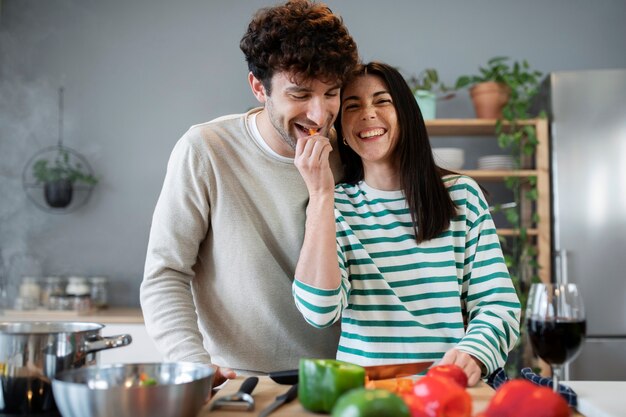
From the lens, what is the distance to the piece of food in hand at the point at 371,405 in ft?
2.18

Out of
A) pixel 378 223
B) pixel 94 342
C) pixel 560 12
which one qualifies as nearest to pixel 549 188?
pixel 560 12

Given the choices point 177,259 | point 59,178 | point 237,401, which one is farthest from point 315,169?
point 59,178

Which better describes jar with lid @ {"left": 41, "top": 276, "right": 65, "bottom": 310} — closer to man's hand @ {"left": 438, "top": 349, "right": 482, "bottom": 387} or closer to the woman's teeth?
the woman's teeth

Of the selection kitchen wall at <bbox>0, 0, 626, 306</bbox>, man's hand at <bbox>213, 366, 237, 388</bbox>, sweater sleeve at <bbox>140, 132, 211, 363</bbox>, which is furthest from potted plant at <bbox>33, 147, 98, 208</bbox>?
man's hand at <bbox>213, 366, 237, 388</bbox>

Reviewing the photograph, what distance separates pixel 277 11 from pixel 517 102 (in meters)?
2.15

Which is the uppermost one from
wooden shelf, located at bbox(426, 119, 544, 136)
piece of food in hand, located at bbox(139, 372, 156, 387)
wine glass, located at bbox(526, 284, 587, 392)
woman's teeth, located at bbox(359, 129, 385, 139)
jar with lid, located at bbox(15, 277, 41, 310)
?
wooden shelf, located at bbox(426, 119, 544, 136)

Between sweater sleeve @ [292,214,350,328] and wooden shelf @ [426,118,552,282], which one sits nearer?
sweater sleeve @ [292,214,350,328]

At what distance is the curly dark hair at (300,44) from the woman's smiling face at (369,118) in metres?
0.06

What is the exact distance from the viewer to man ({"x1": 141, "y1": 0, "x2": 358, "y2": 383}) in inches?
60.7

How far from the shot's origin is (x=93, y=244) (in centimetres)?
391

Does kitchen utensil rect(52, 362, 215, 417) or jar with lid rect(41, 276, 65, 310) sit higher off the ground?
kitchen utensil rect(52, 362, 215, 417)

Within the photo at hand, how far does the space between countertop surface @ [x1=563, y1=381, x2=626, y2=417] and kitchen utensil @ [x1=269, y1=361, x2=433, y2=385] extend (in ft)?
0.87

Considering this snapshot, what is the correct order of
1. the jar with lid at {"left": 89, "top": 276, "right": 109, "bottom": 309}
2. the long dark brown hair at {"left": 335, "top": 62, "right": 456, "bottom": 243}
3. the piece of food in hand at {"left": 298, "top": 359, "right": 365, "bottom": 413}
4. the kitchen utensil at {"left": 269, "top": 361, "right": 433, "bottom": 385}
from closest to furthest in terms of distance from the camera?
the piece of food in hand at {"left": 298, "top": 359, "right": 365, "bottom": 413}
the kitchen utensil at {"left": 269, "top": 361, "right": 433, "bottom": 385}
the long dark brown hair at {"left": 335, "top": 62, "right": 456, "bottom": 243}
the jar with lid at {"left": 89, "top": 276, "right": 109, "bottom": 309}

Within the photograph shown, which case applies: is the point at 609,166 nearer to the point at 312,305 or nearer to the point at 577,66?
the point at 577,66
